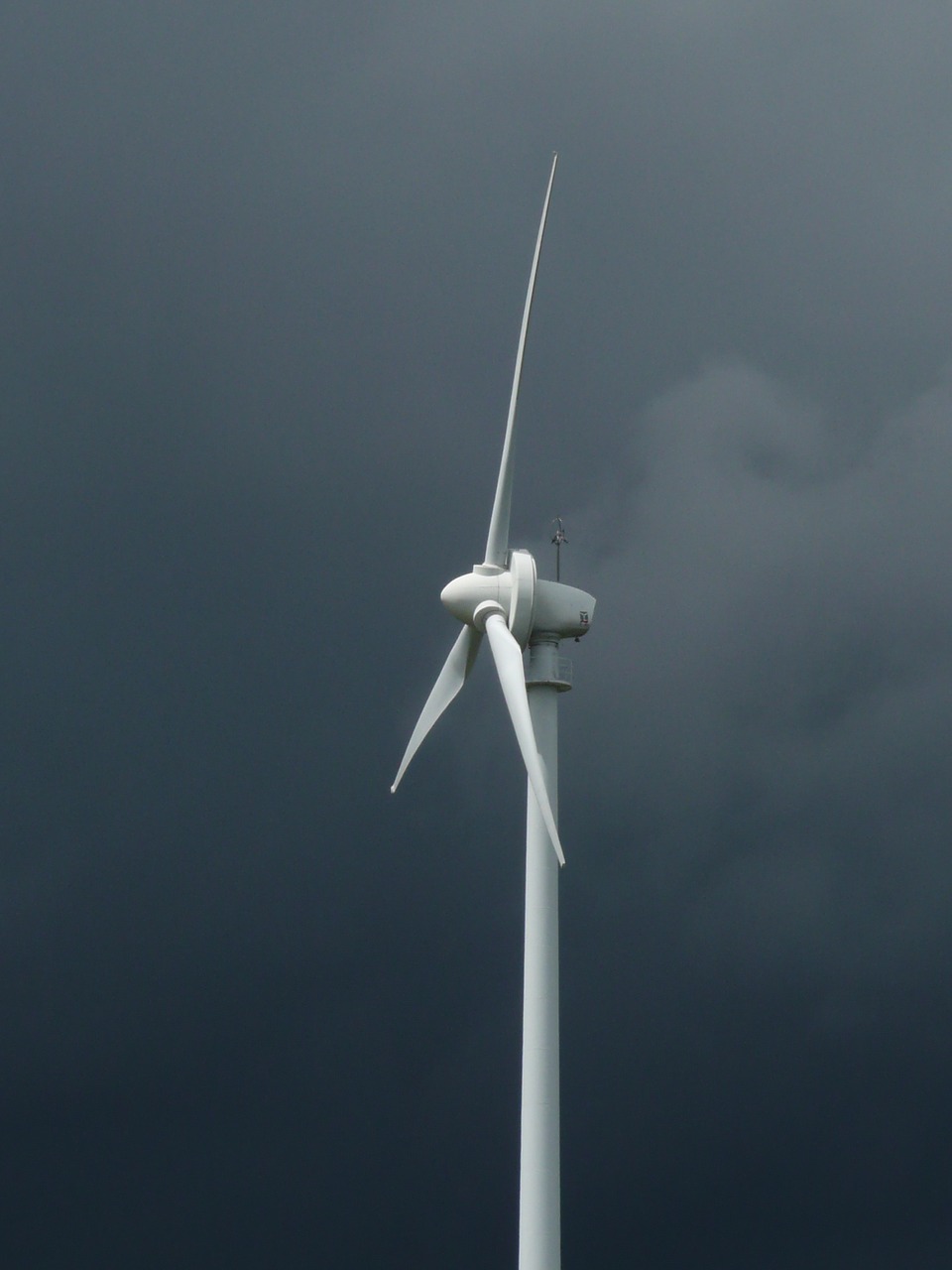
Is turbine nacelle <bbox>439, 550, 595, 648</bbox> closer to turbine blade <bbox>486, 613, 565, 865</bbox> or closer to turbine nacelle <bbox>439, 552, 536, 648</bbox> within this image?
turbine nacelle <bbox>439, 552, 536, 648</bbox>

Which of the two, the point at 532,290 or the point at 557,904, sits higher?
the point at 532,290

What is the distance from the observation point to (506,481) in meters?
36.7

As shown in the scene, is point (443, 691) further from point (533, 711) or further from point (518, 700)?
point (518, 700)

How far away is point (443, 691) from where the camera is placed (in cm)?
3859

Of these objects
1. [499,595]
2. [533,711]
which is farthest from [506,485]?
[533,711]

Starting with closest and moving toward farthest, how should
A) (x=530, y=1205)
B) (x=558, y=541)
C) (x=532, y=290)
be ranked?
(x=530, y=1205), (x=532, y=290), (x=558, y=541)

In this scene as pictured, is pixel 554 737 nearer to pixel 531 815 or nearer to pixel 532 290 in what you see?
pixel 531 815

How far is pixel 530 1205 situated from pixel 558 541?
17660 mm

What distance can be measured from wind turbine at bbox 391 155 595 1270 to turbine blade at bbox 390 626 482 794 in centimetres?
4

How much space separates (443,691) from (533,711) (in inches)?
140

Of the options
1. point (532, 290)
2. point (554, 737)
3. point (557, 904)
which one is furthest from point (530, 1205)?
point (532, 290)

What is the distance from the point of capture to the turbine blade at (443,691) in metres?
38.0

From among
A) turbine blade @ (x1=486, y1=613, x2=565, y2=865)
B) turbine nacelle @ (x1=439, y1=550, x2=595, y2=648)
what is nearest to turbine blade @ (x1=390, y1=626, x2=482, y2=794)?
turbine nacelle @ (x1=439, y1=550, x2=595, y2=648)

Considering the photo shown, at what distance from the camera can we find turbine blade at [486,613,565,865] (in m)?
29.6
